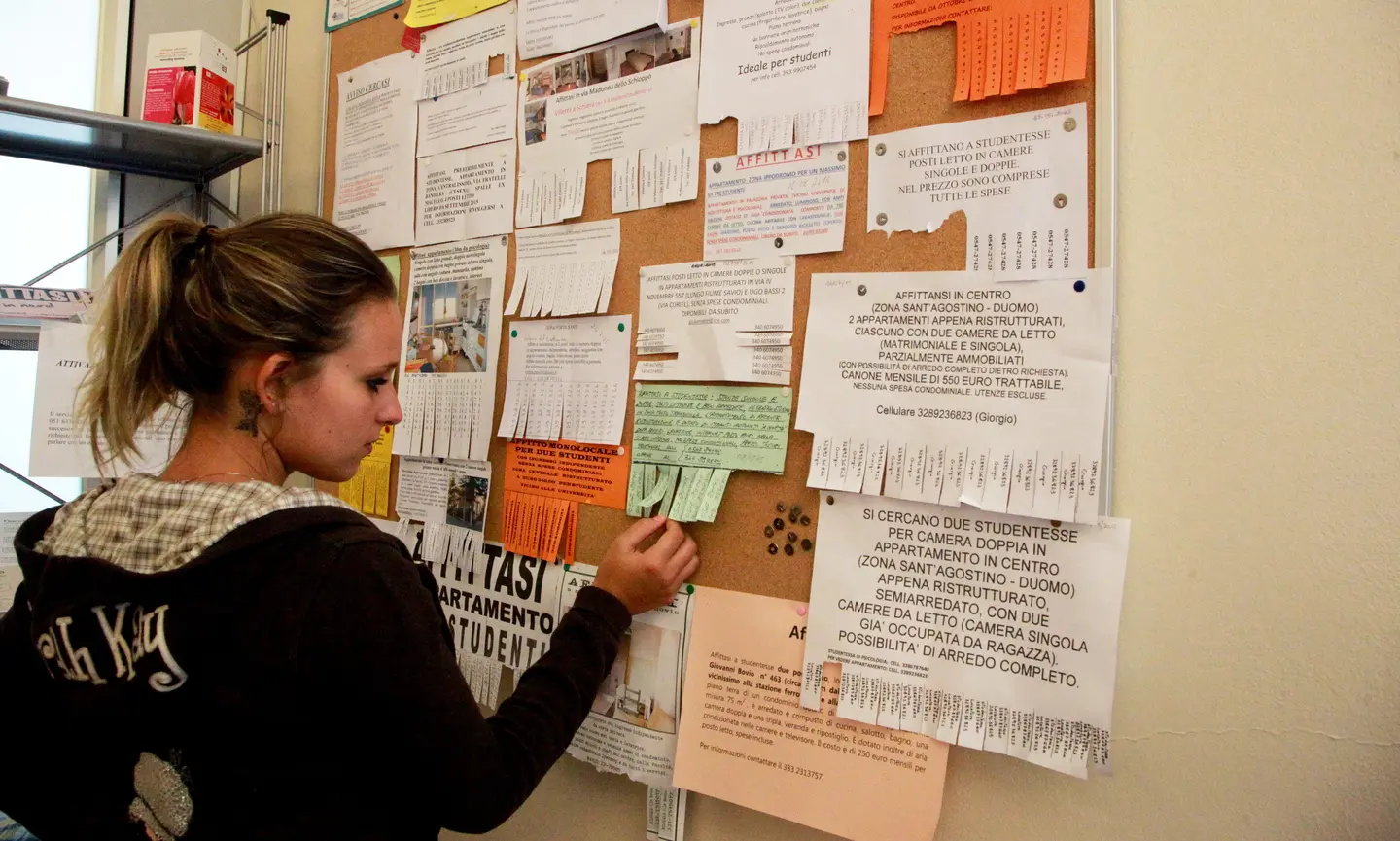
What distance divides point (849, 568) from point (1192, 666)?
1.10ft

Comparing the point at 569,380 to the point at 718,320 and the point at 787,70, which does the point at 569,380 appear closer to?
the point at 718,320

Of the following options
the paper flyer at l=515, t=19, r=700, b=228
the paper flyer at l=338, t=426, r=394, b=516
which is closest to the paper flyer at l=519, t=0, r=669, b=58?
the paper flyer at l=515, t=19, r=700, b=228

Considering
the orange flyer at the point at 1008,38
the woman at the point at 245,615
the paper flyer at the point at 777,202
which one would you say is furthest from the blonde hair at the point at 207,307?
the orange flyer at the point at 1008,38

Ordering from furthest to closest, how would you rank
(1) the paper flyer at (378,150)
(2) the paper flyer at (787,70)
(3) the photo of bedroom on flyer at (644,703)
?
(1) the paper flyer at (378,150) < (3) the photo of bedroom on flyer at (644,703) < (2) the paper flyer at (787,70)

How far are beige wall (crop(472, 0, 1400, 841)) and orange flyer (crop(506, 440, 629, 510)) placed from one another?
0.60 m

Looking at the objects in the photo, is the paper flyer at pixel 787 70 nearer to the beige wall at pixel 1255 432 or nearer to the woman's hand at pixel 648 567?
the beige wall at pixel 1255 432

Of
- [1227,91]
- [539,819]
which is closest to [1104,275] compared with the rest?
[1227,91]

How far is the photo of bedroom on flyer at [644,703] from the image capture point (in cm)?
99

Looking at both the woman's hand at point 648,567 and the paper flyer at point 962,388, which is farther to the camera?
the woman's hand at point 648,567

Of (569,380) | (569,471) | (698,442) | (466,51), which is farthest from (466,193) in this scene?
(698,442)

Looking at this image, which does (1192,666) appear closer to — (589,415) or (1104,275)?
(1104,275)

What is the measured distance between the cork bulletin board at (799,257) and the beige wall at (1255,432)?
0.29ft

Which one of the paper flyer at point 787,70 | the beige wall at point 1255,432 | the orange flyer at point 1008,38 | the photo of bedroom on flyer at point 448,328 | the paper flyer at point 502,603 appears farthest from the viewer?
the photo of bedroom on flyer at point 448,328

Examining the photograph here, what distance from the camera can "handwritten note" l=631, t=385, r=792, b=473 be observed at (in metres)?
0.92
